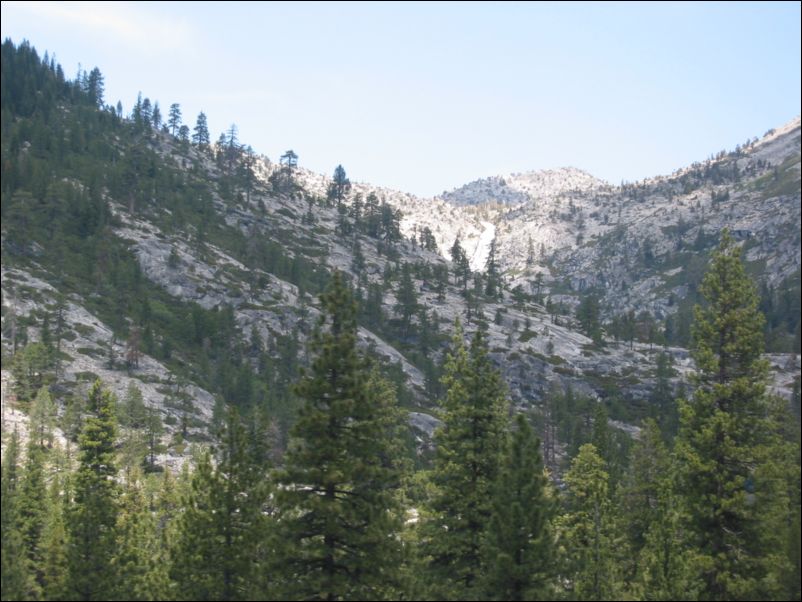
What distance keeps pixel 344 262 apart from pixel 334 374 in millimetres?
175180

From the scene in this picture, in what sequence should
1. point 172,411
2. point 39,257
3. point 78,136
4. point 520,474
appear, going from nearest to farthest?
point 520,474 < point 172,411 < point 39,257 < point 78,136

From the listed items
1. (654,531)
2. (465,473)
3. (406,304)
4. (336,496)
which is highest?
(406,304)

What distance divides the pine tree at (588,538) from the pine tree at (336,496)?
764 cm

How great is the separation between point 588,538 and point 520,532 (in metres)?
12.7

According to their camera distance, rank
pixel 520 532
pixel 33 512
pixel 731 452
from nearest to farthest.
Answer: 1. pixel 520 532
2. pixel 731 452
3. pixel 33 512

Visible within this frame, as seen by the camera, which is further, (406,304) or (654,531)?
(406,304)

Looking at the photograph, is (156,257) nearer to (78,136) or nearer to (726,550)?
(78,136)

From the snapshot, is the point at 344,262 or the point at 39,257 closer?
the point at 39,257

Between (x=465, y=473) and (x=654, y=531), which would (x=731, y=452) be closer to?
(x=654, y=531)

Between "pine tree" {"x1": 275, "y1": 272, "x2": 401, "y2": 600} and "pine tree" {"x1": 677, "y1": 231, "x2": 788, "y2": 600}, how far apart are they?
14354 mm

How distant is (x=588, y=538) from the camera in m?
33.3

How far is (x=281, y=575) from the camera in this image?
2356cm

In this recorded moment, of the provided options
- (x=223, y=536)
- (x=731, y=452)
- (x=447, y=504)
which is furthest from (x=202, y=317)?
(x=731, y=452)

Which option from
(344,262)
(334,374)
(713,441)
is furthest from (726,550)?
(344,262)
